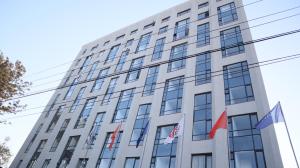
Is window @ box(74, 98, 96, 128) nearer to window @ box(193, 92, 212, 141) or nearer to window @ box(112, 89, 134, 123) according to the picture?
window @ box(112, 89, 134, 123)

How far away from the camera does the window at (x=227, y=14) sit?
1037 inches

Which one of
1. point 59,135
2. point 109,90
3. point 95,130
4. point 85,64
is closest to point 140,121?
point 95,130

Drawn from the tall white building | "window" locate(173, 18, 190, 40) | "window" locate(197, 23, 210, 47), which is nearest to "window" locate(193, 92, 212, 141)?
the tall white building

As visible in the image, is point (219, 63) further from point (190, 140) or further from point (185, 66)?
point (190, 140)

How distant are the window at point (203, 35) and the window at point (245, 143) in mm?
10915

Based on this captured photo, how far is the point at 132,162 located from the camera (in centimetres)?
2116

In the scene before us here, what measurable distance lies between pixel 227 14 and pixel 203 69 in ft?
29.5

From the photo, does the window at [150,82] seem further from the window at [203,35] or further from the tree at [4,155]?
the tree at [4,155]

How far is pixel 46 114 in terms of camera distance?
36906 millimetres

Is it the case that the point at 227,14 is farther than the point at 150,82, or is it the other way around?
the point at 227,14

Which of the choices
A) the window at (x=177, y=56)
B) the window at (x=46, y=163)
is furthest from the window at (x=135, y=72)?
the window at (x=46, y=163)

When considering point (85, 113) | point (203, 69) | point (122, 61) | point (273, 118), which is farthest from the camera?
point (122, 61)

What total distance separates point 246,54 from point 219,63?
2699mm

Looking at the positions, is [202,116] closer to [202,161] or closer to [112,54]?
[202,161]
